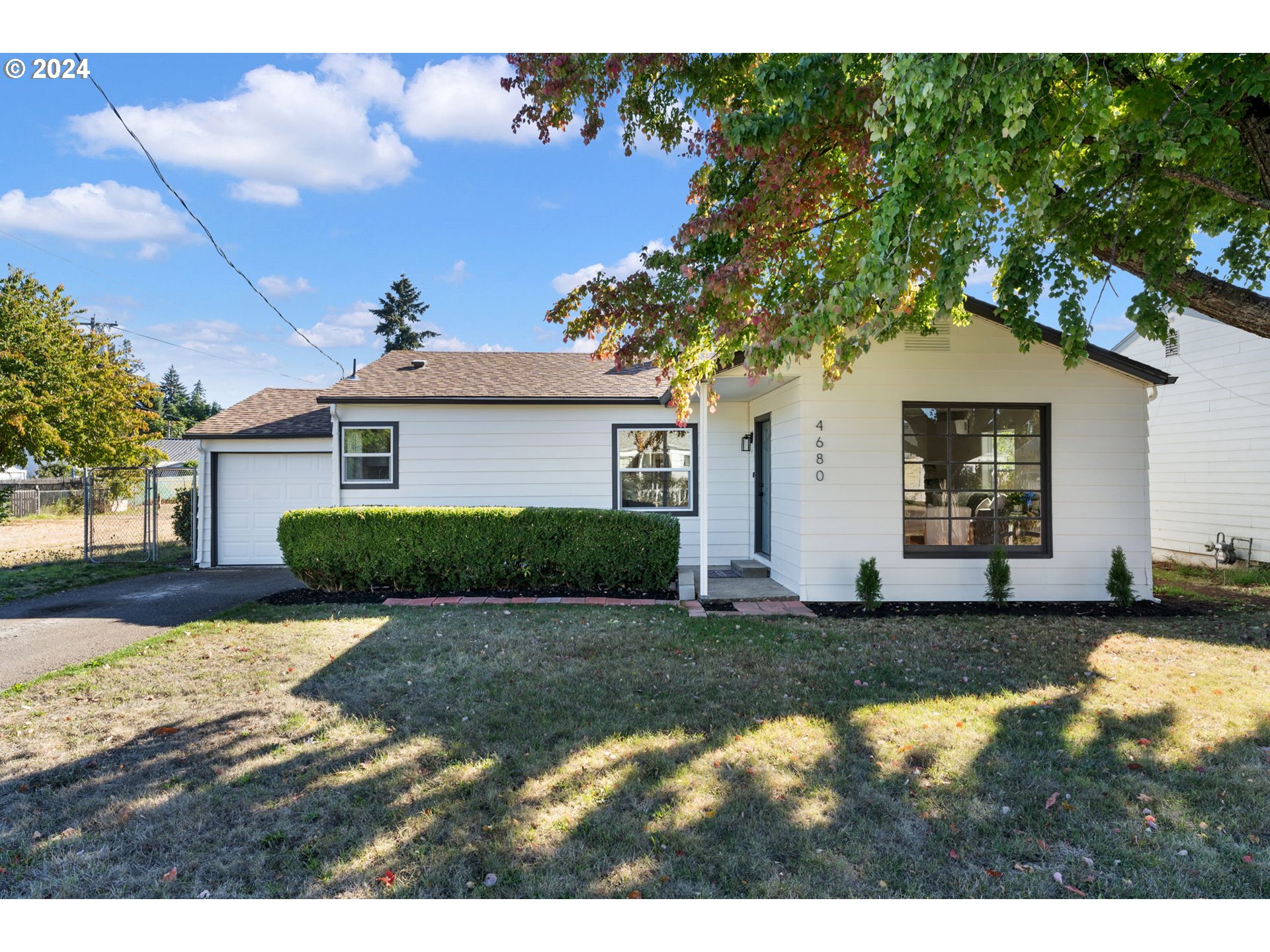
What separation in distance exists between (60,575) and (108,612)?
3.91m

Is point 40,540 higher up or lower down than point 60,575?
higher up

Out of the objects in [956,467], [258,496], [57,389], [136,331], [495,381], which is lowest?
[258,496]

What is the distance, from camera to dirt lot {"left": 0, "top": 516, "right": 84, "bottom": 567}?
12391 millimetres

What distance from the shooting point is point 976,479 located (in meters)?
7.98

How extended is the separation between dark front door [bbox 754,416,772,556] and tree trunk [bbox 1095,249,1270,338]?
4779 millimetres

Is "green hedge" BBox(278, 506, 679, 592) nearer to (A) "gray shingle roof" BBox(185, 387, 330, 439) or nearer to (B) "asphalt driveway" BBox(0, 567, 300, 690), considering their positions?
(B) "asphalt driveway" BBox(0, 567, 300, 690)

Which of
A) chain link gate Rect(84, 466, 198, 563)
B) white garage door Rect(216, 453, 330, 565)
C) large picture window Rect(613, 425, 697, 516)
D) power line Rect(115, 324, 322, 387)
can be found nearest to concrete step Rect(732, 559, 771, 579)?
large picture window Rect(613, 425, 697, 516)

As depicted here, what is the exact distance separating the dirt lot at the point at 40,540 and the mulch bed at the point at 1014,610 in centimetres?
1312

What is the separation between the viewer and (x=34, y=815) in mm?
2961

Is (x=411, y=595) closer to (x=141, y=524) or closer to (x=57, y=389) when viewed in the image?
(x=141, y=524)

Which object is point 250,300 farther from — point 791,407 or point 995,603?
point 995,603

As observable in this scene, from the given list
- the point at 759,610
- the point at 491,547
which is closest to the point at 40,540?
the point at 491,547

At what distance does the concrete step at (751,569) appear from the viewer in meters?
9.45
